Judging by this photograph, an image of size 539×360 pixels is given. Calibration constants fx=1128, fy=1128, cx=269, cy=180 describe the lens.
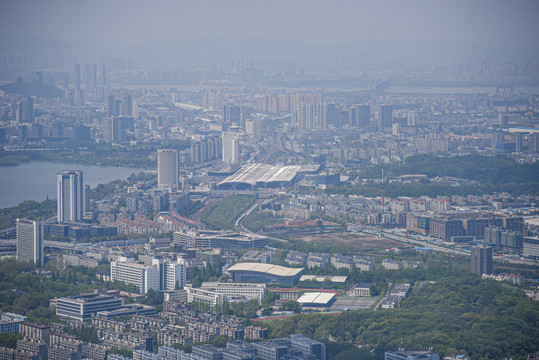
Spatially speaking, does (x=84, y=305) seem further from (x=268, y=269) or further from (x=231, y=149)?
(x=231, y=149)

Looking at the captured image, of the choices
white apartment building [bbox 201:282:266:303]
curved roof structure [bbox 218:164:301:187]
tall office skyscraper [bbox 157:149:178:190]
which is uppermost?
tall office skyscraper [bbox 157:149:178:190]

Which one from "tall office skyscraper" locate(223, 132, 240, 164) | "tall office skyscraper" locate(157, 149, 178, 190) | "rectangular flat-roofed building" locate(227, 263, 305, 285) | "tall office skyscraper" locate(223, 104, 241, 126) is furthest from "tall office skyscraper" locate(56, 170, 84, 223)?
"tall office skyscraper" locate(223, 104, 241, 126)

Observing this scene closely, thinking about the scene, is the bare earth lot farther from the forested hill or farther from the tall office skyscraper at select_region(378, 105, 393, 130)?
the tall office skyscraper at select_region(378, 105, 393, 130)

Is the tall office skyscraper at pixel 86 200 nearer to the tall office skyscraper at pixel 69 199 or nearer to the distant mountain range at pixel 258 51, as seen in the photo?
the tall office skyscraper at pixel 69 199

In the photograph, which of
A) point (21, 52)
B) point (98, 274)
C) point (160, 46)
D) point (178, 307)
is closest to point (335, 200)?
point (98, 274)

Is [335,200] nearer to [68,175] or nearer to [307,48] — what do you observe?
[68,175]
